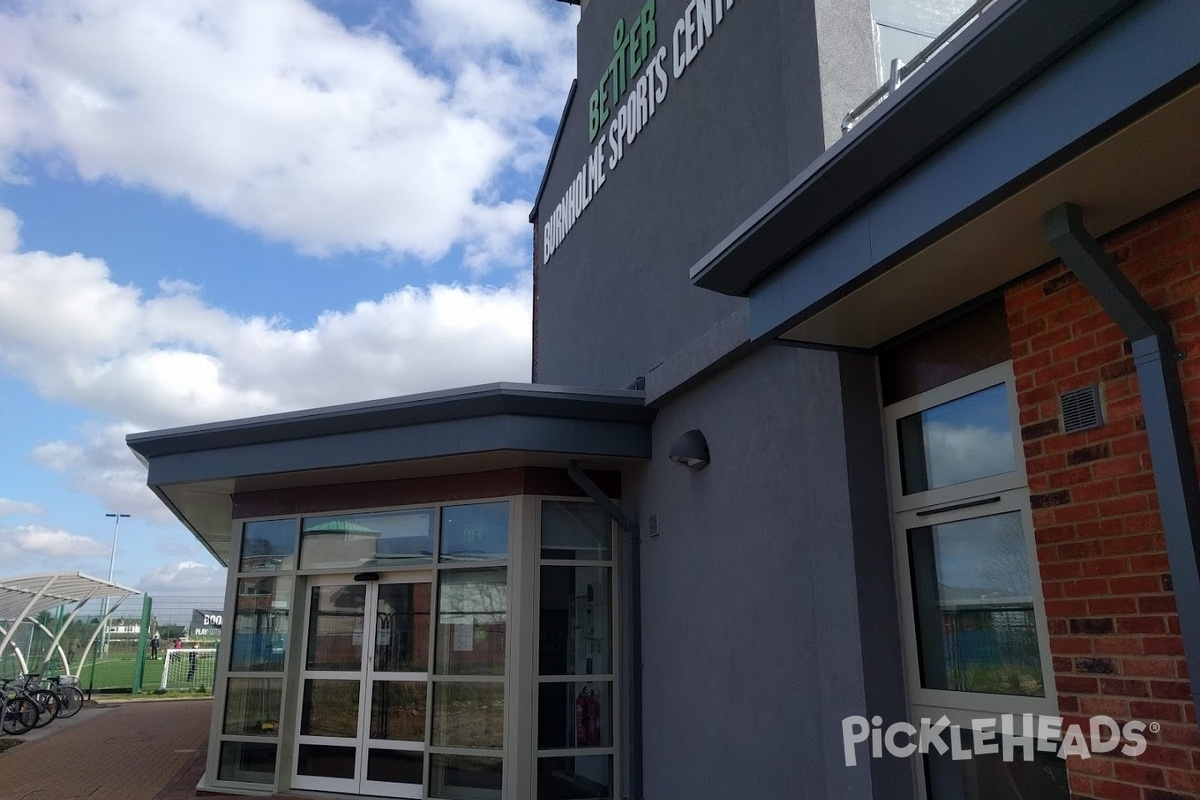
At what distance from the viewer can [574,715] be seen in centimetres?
810

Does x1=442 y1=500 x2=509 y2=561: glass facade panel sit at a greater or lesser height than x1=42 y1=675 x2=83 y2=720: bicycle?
greater

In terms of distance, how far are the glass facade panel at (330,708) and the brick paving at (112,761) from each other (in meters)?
1.14

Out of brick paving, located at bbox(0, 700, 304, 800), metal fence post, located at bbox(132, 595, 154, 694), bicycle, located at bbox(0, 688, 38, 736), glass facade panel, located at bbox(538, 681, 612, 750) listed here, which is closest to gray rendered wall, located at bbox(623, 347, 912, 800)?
glass facade panel, located at bbox(538, 681, 612, 750)

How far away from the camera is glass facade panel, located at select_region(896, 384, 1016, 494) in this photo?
4.23 metres

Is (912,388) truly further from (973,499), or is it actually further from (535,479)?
(535,479)

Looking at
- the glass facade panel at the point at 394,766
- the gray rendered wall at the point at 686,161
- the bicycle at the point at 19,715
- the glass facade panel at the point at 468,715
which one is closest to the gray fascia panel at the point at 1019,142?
the gray rendered wall at the point at 686,161

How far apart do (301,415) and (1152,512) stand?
6.89 m

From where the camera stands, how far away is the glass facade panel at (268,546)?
9.61 metres

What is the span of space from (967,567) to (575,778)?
191 inches

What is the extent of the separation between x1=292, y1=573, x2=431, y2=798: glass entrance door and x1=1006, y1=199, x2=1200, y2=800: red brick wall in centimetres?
628

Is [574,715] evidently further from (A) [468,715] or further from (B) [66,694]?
(B) [66,694]

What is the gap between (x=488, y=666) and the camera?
8211 millimetres

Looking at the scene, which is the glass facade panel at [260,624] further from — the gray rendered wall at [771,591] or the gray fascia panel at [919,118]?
the gray fascia panel at [919,118]

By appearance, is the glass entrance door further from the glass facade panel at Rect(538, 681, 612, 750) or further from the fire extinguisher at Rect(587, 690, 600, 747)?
the fire extinguisher at Rect(587, 690, 600, 747)
